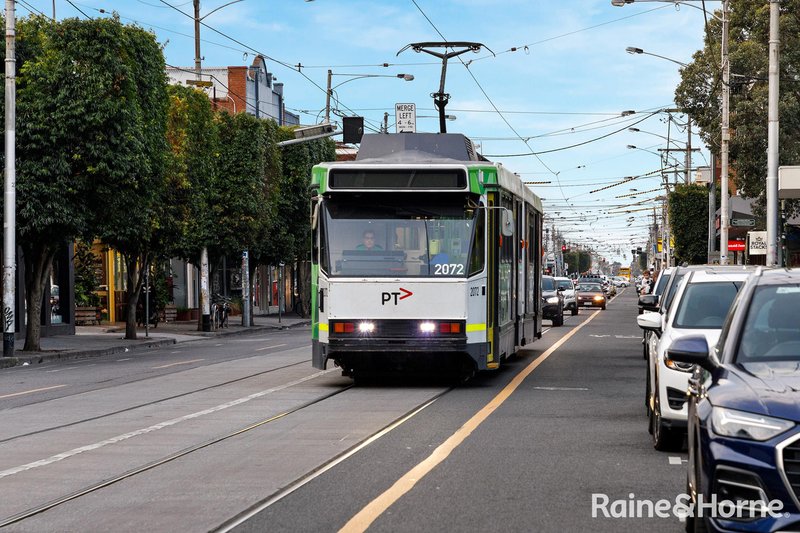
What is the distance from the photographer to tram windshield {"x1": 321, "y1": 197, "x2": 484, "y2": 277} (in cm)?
1692

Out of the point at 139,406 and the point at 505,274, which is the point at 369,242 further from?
the point at 139,406

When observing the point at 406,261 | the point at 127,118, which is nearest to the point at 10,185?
A: the point at 127,118

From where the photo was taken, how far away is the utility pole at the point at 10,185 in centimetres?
2820

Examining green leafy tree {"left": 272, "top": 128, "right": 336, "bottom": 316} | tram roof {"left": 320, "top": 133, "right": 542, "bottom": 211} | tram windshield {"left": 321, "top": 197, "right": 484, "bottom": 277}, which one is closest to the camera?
tram windshield {"left": 321, "top": 197, "right": 484, "bottom": 277}

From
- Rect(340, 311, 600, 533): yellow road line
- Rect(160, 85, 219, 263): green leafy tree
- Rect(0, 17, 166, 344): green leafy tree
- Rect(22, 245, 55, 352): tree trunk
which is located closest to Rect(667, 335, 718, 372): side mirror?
Rect(340, 311, 600, 533): yellow road line

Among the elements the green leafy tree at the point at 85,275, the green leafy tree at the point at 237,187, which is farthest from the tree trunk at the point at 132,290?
the green leafy tree at the point at 85,275

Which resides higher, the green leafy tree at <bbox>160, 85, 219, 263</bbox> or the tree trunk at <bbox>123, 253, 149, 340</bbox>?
the green leafy tree at <bbox>160, 85, 219, 263</bbox>

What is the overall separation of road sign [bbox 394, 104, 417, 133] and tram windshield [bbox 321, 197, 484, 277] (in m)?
39.3

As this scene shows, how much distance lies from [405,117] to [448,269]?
135 ft

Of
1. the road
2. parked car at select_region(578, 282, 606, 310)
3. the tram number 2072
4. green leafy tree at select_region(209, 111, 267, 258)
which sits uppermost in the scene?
green leafy tree at select_region(209, 111, 267, 258)

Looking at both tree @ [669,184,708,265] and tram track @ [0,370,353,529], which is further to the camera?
tree @ [669,184,708,265]

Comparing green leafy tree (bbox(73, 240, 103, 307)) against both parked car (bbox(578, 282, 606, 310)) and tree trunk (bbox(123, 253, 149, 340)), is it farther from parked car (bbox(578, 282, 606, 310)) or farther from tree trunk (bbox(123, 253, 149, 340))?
parked car (bbox(578, 282, 606, 310))

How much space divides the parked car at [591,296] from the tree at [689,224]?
1232 centimetres

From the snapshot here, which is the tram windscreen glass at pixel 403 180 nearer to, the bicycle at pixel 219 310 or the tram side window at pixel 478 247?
the tram side window at pixel 478 247
